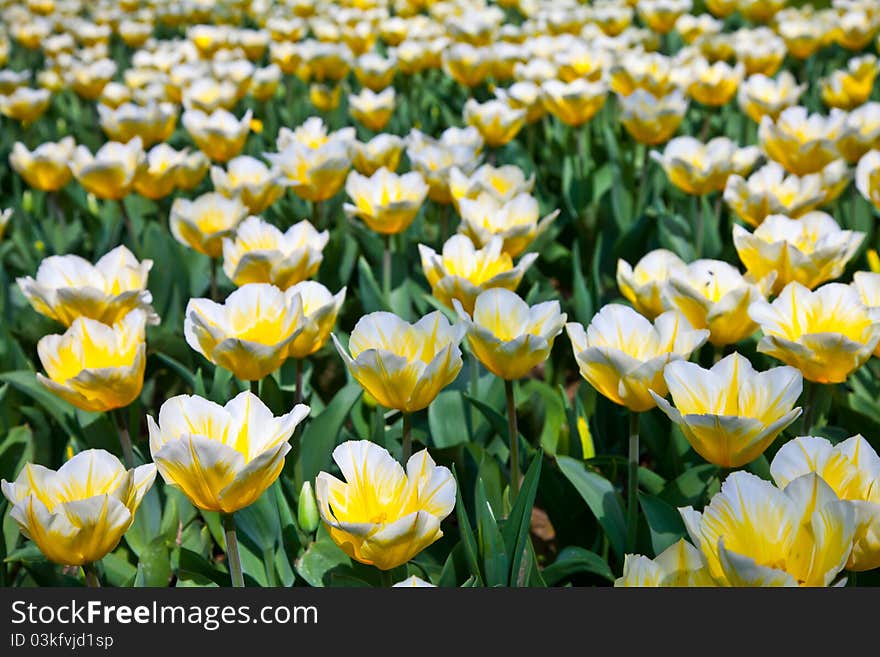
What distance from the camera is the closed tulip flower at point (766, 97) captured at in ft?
10.9

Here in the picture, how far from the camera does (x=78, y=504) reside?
1333 mm

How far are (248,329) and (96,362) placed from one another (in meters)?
0.29

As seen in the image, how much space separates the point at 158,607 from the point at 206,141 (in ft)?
6.98

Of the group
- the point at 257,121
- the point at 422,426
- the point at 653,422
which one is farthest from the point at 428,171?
the point at 257,121

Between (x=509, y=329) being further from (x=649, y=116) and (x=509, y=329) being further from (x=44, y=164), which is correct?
(x=44, y=164)

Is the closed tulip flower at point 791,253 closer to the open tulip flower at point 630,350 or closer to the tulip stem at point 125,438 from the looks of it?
the open tulip flower at point 630,350

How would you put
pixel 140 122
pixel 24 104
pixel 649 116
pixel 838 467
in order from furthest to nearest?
pixel 24 104
pixel 140 122
pixel 649 116
pixel 838 467

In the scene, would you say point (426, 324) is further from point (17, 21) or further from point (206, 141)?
point (17, 21)

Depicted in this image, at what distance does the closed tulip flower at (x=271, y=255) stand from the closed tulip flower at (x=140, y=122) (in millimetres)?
1429

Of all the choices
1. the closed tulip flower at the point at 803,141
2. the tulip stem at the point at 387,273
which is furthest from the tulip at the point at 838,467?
the closed tulip flower at the point at 803,141

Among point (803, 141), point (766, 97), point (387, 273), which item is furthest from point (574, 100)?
point (387, 273)

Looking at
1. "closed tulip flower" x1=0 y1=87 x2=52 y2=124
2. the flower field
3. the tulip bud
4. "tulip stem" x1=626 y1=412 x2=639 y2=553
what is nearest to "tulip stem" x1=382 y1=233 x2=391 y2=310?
the flower field

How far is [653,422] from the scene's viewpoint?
209cm

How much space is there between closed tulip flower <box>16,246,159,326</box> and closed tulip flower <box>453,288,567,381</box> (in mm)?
737
